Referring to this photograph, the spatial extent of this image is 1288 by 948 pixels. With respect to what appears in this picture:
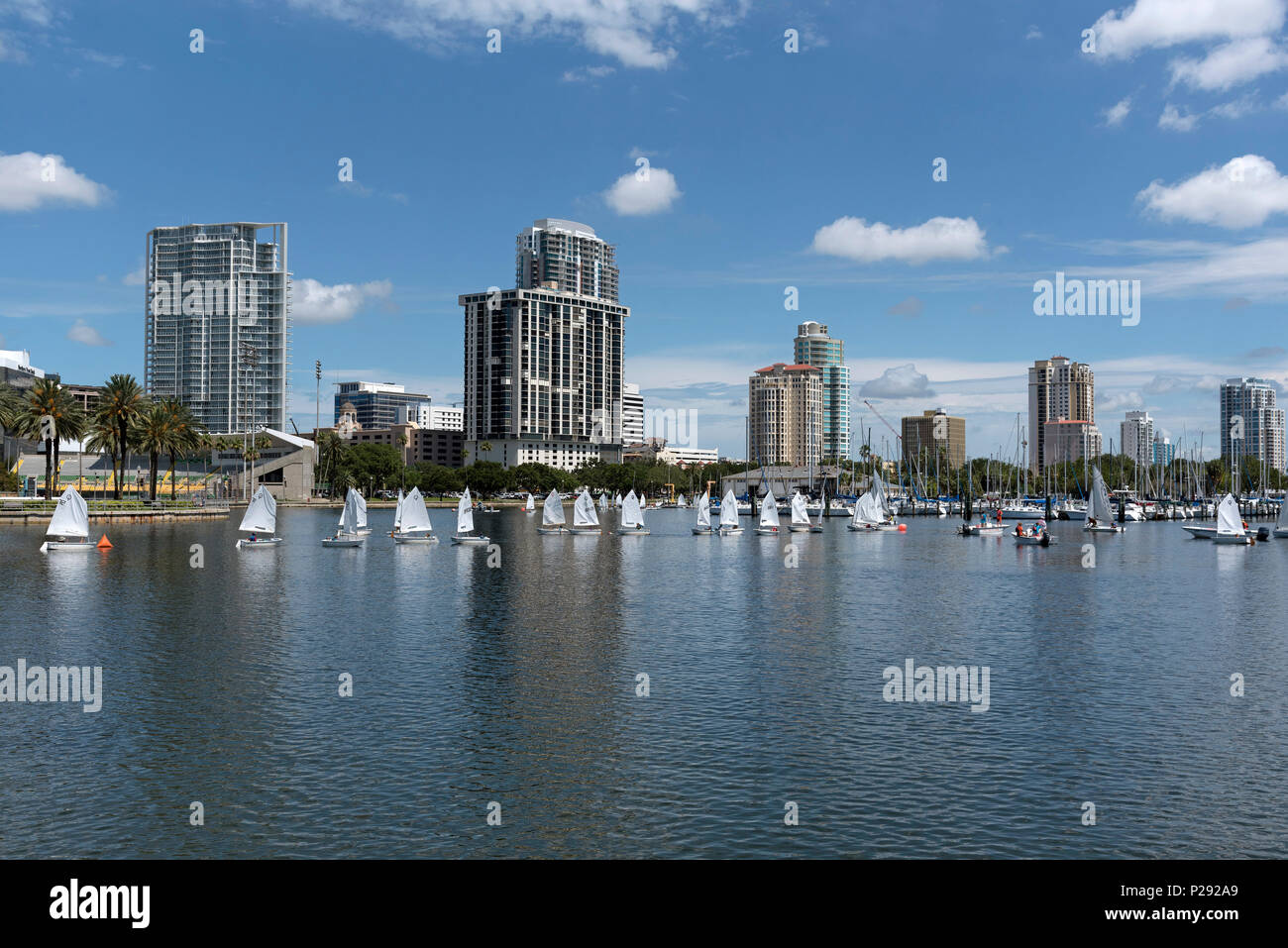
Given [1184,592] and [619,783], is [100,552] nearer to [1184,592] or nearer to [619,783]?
[619,783]

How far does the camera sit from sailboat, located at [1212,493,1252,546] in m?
115

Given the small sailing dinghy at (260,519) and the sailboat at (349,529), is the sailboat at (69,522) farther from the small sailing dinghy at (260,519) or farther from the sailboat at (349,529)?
the sailboat at (349,529)

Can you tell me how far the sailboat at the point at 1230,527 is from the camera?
115125mm

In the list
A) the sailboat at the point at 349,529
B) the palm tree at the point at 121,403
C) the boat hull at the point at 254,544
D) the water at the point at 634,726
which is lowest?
the water at the point at 634,726

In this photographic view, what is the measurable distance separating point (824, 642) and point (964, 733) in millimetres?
15580

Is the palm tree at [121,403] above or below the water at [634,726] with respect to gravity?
above

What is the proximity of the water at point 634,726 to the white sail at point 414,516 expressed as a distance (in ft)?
135

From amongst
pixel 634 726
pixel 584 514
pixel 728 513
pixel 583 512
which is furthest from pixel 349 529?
pixel 634 726

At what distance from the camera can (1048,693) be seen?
34219 mm

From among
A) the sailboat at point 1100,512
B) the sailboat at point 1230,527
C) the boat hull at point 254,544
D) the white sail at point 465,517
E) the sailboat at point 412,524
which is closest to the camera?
the boat hull at point 254,544

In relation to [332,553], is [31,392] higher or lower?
higher

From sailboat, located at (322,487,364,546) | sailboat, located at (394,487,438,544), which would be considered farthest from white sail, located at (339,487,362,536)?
sailboat, located at (394,487,438,544)

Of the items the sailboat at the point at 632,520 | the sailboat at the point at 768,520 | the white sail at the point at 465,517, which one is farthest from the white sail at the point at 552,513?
the sailboat at the point at 768,520
